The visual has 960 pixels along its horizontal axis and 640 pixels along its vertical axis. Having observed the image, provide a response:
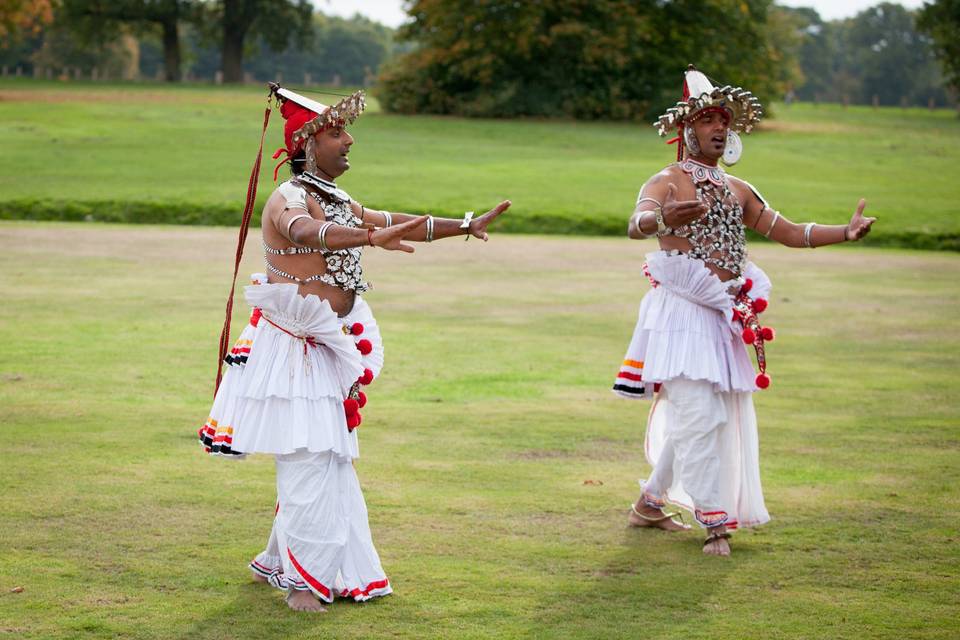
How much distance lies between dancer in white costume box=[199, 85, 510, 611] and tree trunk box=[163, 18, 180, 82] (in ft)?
219

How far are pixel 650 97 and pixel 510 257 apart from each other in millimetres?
30514

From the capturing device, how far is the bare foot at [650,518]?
7773 millimetres

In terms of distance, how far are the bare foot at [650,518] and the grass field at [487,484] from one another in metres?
0.10

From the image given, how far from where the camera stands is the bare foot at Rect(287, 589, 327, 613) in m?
6.28

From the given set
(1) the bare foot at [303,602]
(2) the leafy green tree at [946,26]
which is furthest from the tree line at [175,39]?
(1) the bare foot at [303,602]

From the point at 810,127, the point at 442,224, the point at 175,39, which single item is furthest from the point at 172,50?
the point at 442,224

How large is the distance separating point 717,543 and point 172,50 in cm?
6829

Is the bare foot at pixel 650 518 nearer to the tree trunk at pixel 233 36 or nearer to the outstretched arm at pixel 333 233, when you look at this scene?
the outstretched arm at pixel 333 233

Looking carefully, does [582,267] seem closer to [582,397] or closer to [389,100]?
[582,397]

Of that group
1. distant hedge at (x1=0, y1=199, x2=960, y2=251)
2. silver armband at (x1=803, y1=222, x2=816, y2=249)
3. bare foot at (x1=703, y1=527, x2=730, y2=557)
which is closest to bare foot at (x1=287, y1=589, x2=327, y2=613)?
bare foot at (x1=703, y1=527, x2=730, y2=557)

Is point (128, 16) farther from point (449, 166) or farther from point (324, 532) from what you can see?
point (324, 532)

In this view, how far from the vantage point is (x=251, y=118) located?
43594mm

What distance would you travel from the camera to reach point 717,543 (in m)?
7.35

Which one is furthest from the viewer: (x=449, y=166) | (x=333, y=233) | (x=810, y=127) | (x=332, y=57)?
(x=332, y=57)
